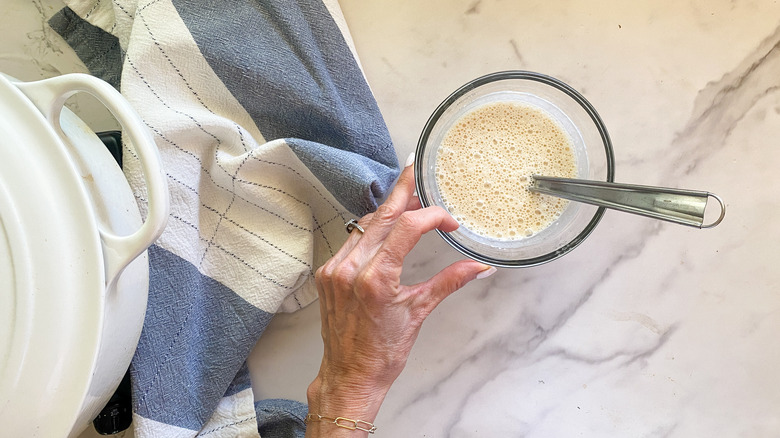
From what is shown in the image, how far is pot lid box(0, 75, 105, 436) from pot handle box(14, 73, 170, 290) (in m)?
0.01

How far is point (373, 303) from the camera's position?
0.65 meters

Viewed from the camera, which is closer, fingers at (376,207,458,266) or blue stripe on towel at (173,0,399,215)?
fingers at (376,207,458,266)

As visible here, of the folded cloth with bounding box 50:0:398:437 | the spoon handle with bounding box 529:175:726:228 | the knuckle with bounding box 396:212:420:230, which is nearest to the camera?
the spoon handle with bounding box 529:175:726:228

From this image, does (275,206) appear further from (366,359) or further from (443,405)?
(443,405)

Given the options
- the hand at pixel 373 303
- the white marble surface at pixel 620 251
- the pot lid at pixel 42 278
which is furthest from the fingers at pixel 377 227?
the pot lid at pixel 42 278

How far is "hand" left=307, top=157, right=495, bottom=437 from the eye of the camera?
64 cm

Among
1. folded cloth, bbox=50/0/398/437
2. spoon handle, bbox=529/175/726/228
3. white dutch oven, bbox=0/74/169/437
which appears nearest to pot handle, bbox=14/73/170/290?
A: white dutch oven, bbox=0/74/169/437

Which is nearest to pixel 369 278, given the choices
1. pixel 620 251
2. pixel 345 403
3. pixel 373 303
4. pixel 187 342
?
pixel 373 303

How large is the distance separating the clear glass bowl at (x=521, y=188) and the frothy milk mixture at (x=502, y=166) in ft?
0.03

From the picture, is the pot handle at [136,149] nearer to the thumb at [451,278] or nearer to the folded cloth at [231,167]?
the folded cloth at [231,167]

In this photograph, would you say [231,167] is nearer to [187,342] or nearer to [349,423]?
[187,342]

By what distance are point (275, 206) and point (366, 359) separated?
0.81ft

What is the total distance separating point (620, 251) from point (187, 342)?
64 cm

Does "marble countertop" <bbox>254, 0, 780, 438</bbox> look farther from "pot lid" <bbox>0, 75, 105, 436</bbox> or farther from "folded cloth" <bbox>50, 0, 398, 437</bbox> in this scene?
"pot lid" <bbox>0, 75, 105, 436</bbox>
